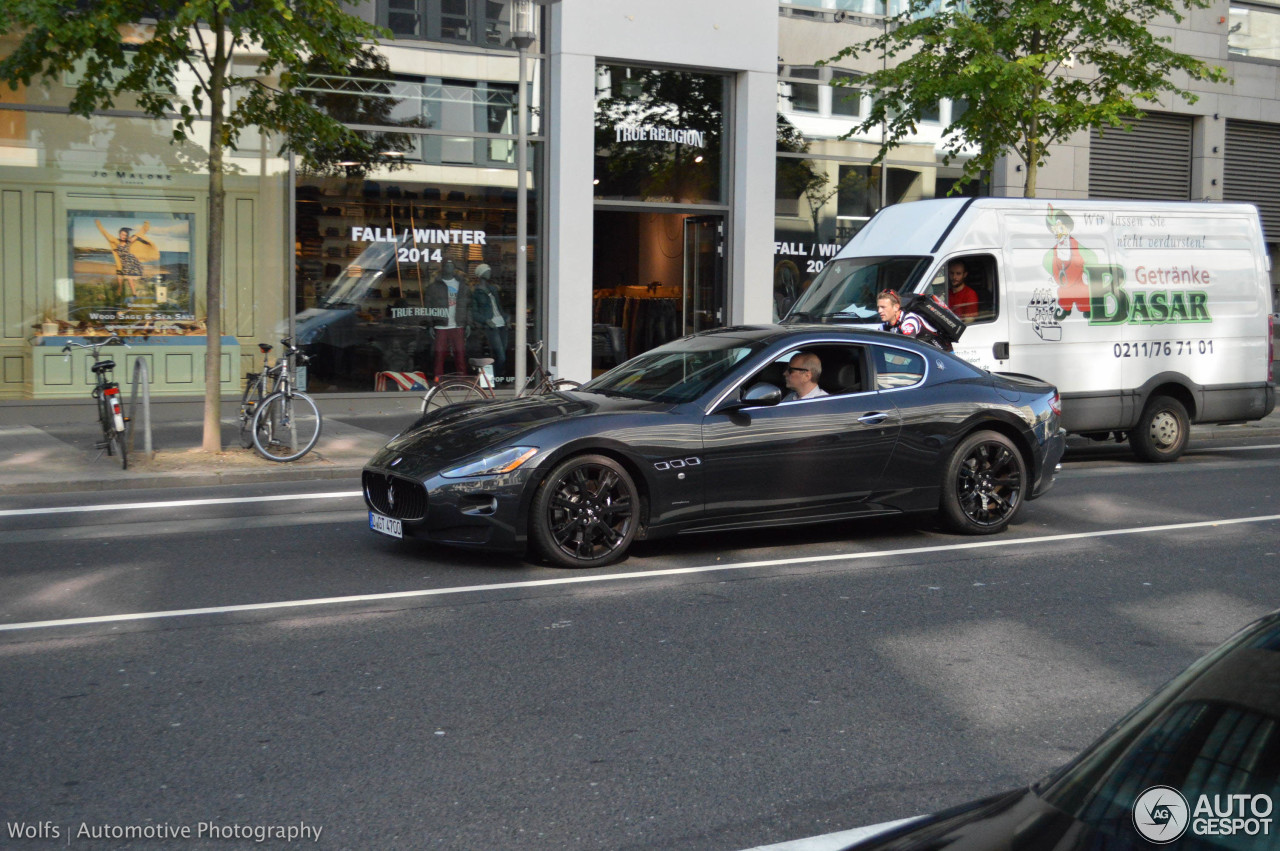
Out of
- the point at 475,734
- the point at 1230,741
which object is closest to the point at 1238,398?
the point at 475,734

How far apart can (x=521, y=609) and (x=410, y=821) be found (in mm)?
2841

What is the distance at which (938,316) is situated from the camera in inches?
465

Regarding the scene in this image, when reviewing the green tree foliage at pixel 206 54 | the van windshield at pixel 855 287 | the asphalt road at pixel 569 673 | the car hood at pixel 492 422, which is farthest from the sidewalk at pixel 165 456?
the van windshield at pixel 855 287

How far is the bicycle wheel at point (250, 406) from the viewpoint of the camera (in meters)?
13.0

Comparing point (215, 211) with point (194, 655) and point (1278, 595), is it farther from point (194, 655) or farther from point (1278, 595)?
point (1278, 595)

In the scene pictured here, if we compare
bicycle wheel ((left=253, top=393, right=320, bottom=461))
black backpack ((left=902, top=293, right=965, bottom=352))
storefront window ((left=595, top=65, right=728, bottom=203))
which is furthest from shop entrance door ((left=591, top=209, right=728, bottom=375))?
black backpack ((left=902, top=293, right=965, bottom=352))

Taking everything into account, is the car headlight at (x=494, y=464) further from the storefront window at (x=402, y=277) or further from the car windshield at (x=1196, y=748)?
the storefront window at (x=402, y=277)

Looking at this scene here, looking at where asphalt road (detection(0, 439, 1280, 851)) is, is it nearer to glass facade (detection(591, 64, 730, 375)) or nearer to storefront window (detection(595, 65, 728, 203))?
glass facade (detection(591, 64, 730, 375))

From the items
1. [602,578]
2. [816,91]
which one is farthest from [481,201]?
[602,578]

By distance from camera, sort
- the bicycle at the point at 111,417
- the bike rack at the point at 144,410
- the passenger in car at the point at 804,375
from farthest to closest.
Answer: the bike rack at the point at 144,410 < the bicycle at the point at 111,417 < the passenger in car at the point at 804,375

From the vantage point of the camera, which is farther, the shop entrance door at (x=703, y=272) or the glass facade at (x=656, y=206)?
the shop entrance door at (x=703, y=272)

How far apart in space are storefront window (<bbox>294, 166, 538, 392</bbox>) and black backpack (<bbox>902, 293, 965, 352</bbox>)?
312 inches

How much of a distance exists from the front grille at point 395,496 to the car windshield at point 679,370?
166 centimetres

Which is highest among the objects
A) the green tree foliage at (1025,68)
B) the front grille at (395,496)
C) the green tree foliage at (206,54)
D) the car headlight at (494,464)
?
the green tree foliage at (1025,68)
